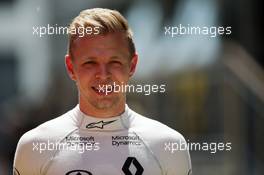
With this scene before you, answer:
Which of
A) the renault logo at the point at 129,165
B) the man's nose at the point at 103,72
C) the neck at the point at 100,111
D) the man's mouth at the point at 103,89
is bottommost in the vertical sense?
the renault logo at the point at 129,165

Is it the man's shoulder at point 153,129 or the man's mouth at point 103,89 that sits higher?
the man's mouth at point 103,89

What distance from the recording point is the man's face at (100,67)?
1342 mm

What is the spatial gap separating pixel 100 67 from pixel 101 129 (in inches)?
4.9

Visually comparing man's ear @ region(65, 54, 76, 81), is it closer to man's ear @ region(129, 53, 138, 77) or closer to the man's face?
the man's face

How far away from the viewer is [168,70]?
158cm

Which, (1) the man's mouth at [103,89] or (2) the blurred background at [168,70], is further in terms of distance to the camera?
(2) the blurred background at [168,70]

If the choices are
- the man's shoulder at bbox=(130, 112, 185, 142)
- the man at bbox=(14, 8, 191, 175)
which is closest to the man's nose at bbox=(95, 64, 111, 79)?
the man at bbox=(14, 8, 191, 175)

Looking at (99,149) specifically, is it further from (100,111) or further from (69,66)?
(69,66)

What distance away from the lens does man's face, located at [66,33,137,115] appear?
4.40 feet

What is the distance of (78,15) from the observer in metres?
1.44

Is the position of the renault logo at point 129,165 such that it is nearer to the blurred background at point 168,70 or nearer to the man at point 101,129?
the man at point 101,129

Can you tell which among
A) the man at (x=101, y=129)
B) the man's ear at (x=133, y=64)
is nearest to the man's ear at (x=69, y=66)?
the man at (x=101, y=129)

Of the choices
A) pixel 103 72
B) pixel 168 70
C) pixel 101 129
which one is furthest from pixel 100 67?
pixel 168 70

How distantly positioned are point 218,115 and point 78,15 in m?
0.42
